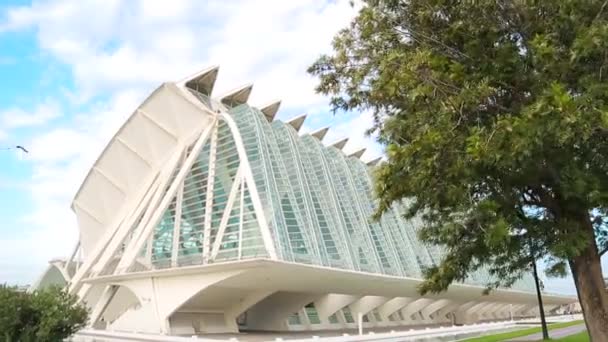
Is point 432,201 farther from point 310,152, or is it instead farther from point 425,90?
point 310,152

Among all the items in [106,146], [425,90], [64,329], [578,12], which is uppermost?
[106,146]

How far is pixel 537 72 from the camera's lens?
10.1m

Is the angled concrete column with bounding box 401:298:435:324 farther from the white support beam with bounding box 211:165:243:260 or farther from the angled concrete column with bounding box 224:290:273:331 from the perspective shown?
the white support beam with bounding box 211:165:243:260

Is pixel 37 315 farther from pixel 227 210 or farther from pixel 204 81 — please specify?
pixel 204 81

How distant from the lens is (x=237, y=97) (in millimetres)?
44531

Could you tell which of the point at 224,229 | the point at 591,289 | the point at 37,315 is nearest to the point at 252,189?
the point at 224,229

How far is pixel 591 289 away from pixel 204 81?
3493 cm

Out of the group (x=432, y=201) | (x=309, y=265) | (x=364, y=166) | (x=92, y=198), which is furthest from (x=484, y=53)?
(x=364, y=166)

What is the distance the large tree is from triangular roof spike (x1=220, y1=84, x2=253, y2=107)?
31555mm

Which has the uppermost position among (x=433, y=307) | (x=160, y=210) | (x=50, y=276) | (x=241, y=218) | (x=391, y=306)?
(x=50, y=276)

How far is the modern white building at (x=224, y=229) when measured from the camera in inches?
1218

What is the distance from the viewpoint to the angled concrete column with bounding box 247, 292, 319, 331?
40500 millimetres

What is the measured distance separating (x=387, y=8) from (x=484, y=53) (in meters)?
2.61

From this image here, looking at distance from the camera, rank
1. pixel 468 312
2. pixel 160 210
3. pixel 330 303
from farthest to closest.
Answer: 1. pixel 468 312
2. pixel 330 303
3. pixel 160 210
